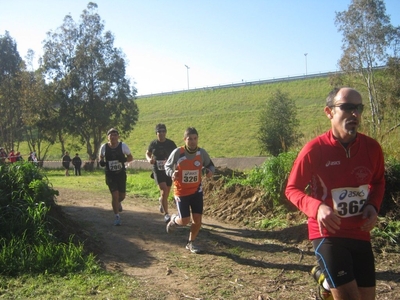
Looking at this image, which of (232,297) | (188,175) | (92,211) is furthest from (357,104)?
(92,211)

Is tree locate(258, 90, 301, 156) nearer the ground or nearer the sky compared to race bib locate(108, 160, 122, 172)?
nearer the sky

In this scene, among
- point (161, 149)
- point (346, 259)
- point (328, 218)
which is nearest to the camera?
point (328, 218)

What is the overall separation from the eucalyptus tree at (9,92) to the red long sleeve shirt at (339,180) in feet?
138

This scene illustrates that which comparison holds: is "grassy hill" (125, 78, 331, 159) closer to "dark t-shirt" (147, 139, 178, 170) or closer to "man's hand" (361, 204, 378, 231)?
"dark t-shirt" (147, 139, 178, 170)

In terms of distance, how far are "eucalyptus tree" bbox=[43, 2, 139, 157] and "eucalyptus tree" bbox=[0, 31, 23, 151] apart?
6716 mm

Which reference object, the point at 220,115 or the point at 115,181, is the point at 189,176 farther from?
the point at 220,115

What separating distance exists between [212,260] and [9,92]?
133ft

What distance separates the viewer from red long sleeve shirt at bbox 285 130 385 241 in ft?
10.8

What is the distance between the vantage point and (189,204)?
7.00m

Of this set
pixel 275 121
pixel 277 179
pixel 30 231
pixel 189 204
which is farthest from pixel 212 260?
pixel 275 121

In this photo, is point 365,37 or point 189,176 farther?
point 365,37

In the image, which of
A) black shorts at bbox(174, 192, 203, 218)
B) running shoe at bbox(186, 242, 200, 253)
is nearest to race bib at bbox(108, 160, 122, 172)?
black shorts at bbox(174, 192, 203, 218)

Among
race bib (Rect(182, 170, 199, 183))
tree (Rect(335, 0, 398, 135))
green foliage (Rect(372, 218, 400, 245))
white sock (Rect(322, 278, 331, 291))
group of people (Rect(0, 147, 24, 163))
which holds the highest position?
tree (Rect(335, 0, 398, 135))

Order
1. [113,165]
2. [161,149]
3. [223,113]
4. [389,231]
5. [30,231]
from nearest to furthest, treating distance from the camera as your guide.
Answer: [30,231]
[389,231]
[113,165]
[161,149]
[223,113]
